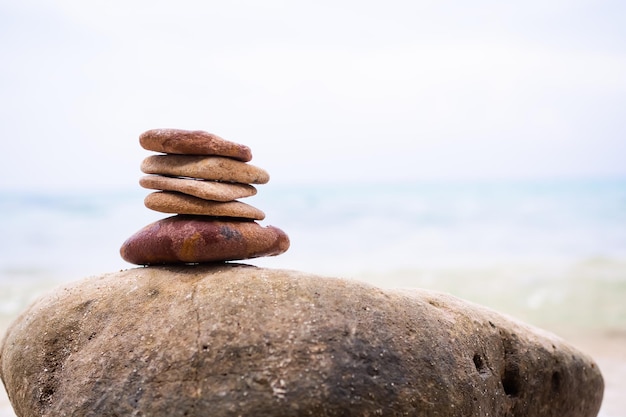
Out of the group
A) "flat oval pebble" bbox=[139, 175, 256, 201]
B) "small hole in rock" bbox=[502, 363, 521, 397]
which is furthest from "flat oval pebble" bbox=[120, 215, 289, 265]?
"small hole in rock" bbox=[502, 363, 521, 397]

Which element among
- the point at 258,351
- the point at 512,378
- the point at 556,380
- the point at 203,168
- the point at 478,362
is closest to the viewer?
the point at 258,351

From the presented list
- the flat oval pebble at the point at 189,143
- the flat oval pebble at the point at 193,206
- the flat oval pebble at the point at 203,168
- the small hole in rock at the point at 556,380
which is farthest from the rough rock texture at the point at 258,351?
the flat oval pebble at the point at 189,143

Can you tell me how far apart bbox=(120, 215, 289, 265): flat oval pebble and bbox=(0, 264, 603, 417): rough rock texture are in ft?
0.29

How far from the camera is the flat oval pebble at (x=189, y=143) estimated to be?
162 inches

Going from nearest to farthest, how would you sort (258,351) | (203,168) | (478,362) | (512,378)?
(258,351)
(478,362)
(203,168)
(512,378)

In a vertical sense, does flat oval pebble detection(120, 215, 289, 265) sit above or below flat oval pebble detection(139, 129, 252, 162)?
below

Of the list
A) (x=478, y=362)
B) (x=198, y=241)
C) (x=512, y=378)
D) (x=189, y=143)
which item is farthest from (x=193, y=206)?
(x=512, y=378)

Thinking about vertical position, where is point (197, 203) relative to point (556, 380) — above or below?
above

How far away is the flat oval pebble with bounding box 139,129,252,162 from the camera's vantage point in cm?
411

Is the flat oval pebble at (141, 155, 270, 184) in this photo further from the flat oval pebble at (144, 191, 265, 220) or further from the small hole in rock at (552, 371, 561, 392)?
the small hole in rock at (552, 371, 561, 392)

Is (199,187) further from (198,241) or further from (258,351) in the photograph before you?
(258,351)

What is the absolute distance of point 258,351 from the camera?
344 centimetres

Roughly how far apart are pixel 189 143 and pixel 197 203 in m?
0.35

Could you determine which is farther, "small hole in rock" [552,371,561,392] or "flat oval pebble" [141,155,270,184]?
"small hole in rock" [552,371,561,392]
